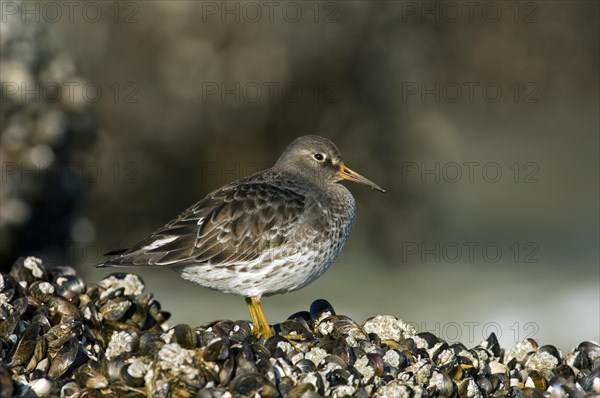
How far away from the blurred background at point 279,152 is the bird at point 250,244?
113 inches

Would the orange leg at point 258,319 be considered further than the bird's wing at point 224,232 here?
No

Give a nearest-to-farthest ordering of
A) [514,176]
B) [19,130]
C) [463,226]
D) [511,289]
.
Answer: [19,130]
[511,289]
[463,226]
[514,176]

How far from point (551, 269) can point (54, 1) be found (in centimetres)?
775

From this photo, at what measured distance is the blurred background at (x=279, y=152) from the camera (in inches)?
390

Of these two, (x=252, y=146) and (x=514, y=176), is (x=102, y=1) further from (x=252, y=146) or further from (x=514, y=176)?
(x=514, y=176)

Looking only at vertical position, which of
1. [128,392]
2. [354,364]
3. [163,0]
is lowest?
[128,392]

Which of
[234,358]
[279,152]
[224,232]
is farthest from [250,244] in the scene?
[279,152]

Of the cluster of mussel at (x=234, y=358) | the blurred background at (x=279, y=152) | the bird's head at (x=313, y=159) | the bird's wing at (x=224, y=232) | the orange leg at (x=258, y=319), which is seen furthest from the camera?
the blurred background at (x=279, y=152)

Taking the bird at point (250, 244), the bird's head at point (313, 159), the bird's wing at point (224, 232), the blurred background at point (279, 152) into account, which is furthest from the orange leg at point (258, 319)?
the blurred background at point (279, 152)

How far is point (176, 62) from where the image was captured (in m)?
13.1

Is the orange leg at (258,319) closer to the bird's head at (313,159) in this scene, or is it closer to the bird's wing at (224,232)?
the bird's wing at (224,232)

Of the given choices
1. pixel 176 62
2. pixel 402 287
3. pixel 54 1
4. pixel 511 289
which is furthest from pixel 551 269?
pixel 54 1

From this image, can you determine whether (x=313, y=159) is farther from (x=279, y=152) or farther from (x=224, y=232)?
(x=279, y=152)

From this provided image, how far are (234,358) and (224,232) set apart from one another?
2.04m
